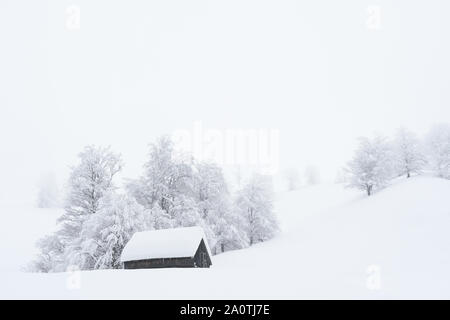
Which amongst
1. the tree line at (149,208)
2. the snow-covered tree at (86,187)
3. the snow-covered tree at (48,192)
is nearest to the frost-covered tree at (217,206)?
the tree line at (149,208)

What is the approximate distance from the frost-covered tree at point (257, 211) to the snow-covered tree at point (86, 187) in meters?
15.6

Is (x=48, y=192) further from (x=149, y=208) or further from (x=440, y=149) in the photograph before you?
(x=440, y=149)

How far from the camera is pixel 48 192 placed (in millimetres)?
73250

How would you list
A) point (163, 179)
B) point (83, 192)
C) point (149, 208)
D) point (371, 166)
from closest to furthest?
point (83, 192)
point (149, 208)
point (163, 179)
point (371, 166)

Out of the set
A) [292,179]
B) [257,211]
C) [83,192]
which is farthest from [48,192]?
[292,179]

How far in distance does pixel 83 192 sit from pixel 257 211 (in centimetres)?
2034

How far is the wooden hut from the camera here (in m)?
22.0

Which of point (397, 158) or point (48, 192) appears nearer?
point (397, 158)

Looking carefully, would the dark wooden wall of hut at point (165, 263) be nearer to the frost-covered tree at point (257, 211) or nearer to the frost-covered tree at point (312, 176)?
the frost-covered tree at point (257, 211)

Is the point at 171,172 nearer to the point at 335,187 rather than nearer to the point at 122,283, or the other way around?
the point at 122,283

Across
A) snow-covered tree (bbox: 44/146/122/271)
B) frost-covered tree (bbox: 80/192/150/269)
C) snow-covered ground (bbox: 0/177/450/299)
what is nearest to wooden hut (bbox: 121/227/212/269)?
frost-covered tree (bbox: 80/192/150/269)

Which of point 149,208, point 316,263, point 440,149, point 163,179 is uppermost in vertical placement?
point 440,149

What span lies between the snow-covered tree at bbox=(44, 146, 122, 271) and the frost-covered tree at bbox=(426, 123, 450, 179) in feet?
153

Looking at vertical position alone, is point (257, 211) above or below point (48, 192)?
above
